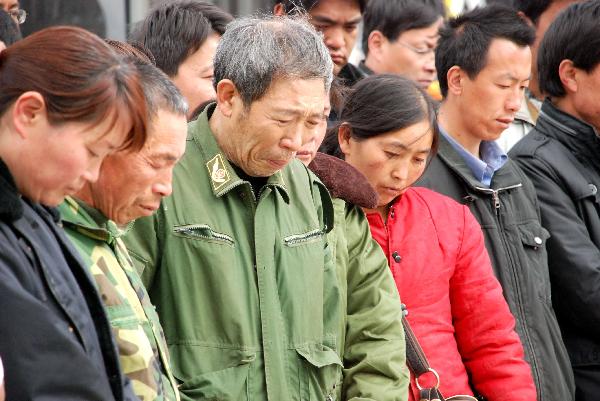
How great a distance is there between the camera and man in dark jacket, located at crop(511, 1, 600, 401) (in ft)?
15.9

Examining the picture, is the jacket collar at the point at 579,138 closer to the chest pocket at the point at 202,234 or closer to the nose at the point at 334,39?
the nose at the point at 334,39

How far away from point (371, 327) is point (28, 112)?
1.65 m

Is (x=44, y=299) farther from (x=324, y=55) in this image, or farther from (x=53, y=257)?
(x=324, y=55)

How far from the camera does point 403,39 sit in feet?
21.6

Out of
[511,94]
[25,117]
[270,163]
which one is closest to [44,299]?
[25,117]

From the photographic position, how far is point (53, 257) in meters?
2.52

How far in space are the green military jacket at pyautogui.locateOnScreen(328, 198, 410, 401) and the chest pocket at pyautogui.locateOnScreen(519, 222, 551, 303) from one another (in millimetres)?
1036

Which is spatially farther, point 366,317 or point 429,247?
point 429,247

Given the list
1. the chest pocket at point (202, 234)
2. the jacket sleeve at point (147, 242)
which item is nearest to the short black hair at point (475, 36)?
the chest pocket at point (202, 234)

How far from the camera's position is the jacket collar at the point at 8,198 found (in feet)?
7.91

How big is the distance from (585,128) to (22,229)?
134 inches

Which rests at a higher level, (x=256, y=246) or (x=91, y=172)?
(x=91, y=172)

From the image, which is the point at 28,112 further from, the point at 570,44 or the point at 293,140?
the point at 570,44

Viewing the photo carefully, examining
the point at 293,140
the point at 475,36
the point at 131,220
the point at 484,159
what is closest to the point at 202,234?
the point at 131,220
